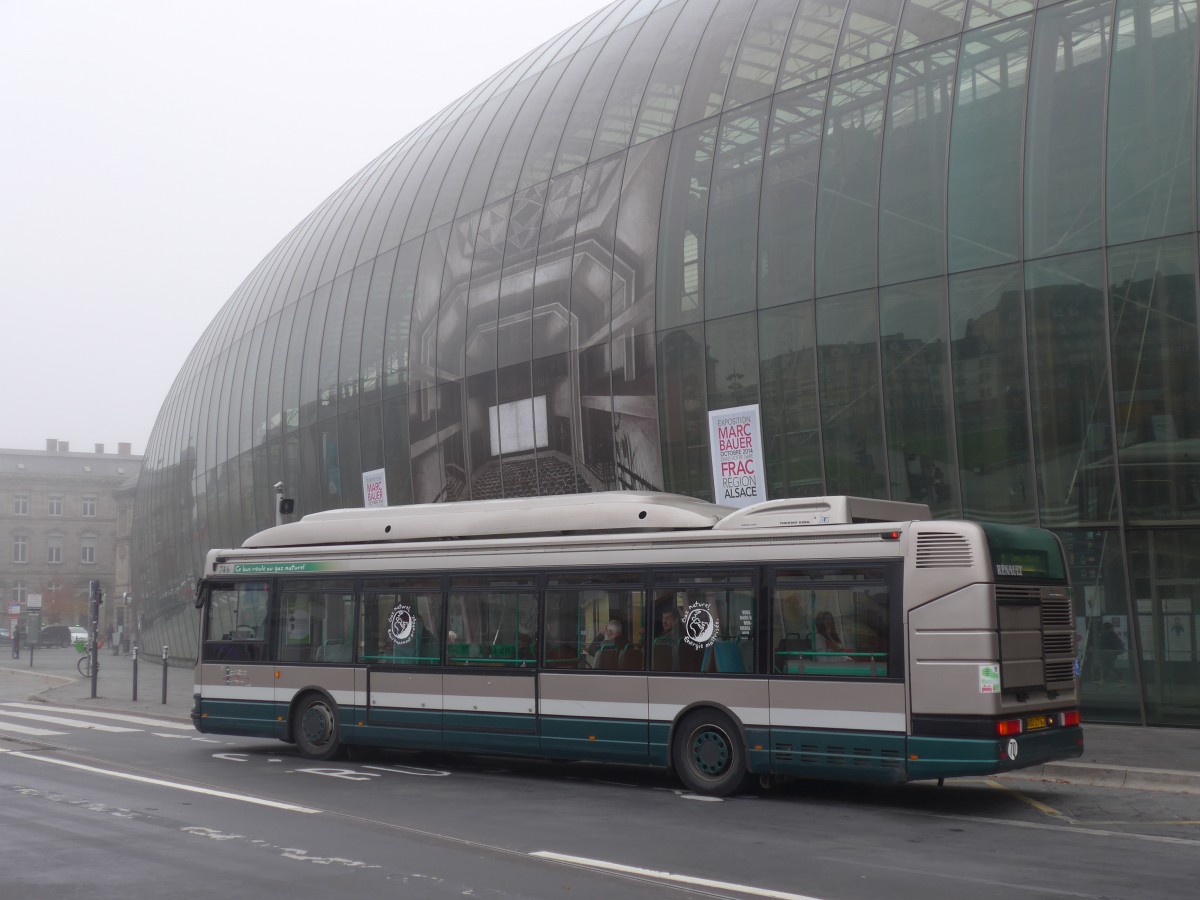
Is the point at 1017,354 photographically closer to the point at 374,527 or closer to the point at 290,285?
the point at 374,527

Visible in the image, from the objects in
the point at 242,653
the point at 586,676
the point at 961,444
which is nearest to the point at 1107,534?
the point at 961,444

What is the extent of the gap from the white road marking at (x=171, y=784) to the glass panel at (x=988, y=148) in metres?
12.8

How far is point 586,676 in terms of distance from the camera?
13594 millimetres

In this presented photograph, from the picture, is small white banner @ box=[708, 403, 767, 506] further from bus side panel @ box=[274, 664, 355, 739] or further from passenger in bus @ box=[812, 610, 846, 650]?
passenger in bus @ box=[812, 610, 846, 650]

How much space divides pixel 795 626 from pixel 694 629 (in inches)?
47.1

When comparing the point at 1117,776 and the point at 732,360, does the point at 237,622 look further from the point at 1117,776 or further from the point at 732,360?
the point at 1117,776

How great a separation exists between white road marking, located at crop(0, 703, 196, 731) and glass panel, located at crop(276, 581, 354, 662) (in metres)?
5.91

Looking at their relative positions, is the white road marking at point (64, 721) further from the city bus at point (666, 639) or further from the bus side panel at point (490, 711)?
the bus side panel at point (490, 711)

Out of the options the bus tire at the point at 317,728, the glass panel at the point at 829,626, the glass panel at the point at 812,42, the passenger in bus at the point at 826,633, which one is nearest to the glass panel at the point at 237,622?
the bus tire at the point at 317,728

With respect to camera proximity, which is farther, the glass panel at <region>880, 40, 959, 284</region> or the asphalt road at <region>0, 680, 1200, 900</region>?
the glass panel at <region>880, 40, 959, 284</region>

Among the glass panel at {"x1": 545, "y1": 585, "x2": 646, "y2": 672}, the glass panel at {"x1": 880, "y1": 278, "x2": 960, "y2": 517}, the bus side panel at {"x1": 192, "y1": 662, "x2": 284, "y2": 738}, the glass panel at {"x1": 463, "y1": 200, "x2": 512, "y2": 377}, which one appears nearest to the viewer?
the glass panel at {"x1": 545, "y1": 585, "x2": 646, "y2": 672}

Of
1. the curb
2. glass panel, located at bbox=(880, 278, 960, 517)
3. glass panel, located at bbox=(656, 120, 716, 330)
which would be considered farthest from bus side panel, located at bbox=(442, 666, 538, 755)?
glass panel, located at bbox=(656, 120, 716, 330)

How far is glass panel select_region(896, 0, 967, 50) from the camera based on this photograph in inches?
779

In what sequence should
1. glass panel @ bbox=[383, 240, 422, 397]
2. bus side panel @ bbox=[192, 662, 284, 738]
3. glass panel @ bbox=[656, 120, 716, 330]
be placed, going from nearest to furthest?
bus side panel @ bbox=[192, 662, 284, 738] < glass panel @ bbox=[656, 120, 716, 330] < glass panel @ bbox=[383, 240, 422, 397]
